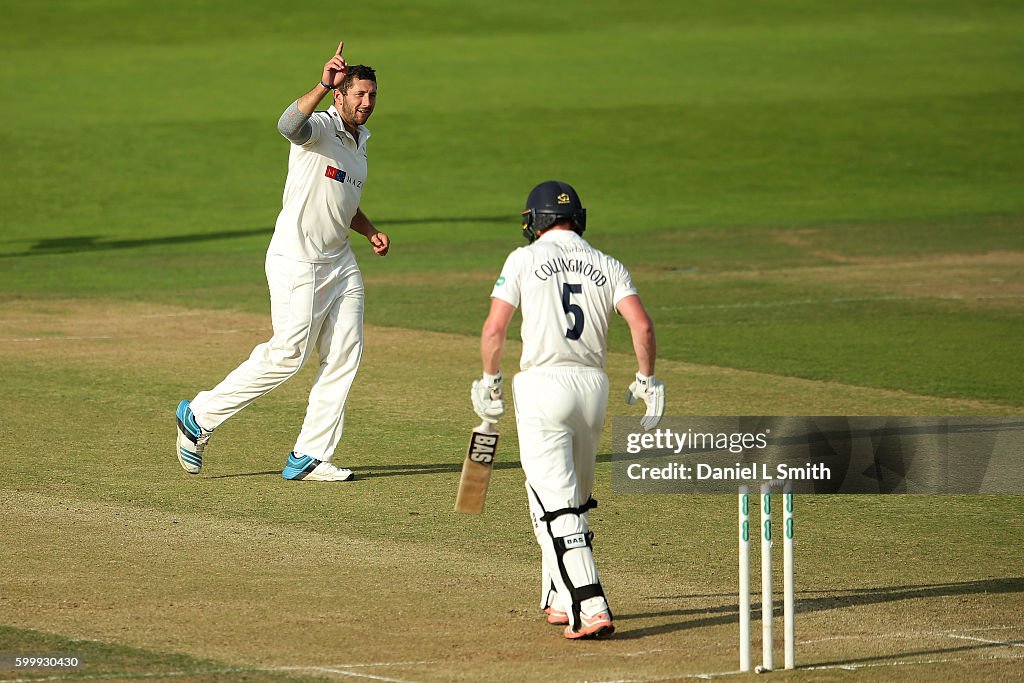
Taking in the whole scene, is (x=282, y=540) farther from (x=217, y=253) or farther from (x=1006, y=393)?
(x=217, y=253)

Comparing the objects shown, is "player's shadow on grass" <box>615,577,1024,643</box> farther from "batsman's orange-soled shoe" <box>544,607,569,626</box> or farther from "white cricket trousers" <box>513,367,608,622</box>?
"white cricket trousers" <box>513,367,608,622</box>

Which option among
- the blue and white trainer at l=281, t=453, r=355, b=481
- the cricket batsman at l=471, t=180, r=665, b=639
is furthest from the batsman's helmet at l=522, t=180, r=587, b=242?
the blue and white trainer at l=281, t=453, r=355, b=481

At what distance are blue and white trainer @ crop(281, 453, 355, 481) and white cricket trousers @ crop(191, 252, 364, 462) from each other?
44 millimetres

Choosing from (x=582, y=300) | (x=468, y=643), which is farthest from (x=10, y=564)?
(x=582, y=300)

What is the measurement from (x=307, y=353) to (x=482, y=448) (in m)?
Result: 3.37

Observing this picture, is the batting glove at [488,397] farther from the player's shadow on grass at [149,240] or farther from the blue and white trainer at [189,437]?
the player's shadow on grass at [149,240]

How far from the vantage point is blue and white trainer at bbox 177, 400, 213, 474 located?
10.8 metres

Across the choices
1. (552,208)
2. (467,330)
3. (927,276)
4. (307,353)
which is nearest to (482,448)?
(552,208)

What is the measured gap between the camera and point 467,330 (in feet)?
58.0

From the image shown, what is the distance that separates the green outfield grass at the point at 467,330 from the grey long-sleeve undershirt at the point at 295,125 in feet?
6.97

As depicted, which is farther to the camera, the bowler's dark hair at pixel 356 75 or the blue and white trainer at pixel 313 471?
the blue and white trainer at pixel 313 471

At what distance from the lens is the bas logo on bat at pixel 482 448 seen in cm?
771

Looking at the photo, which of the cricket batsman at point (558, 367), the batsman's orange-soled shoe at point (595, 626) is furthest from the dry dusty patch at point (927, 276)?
the batsman's orange-soled shoe at point (595, 626)

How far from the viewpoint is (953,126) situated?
1754 inches
